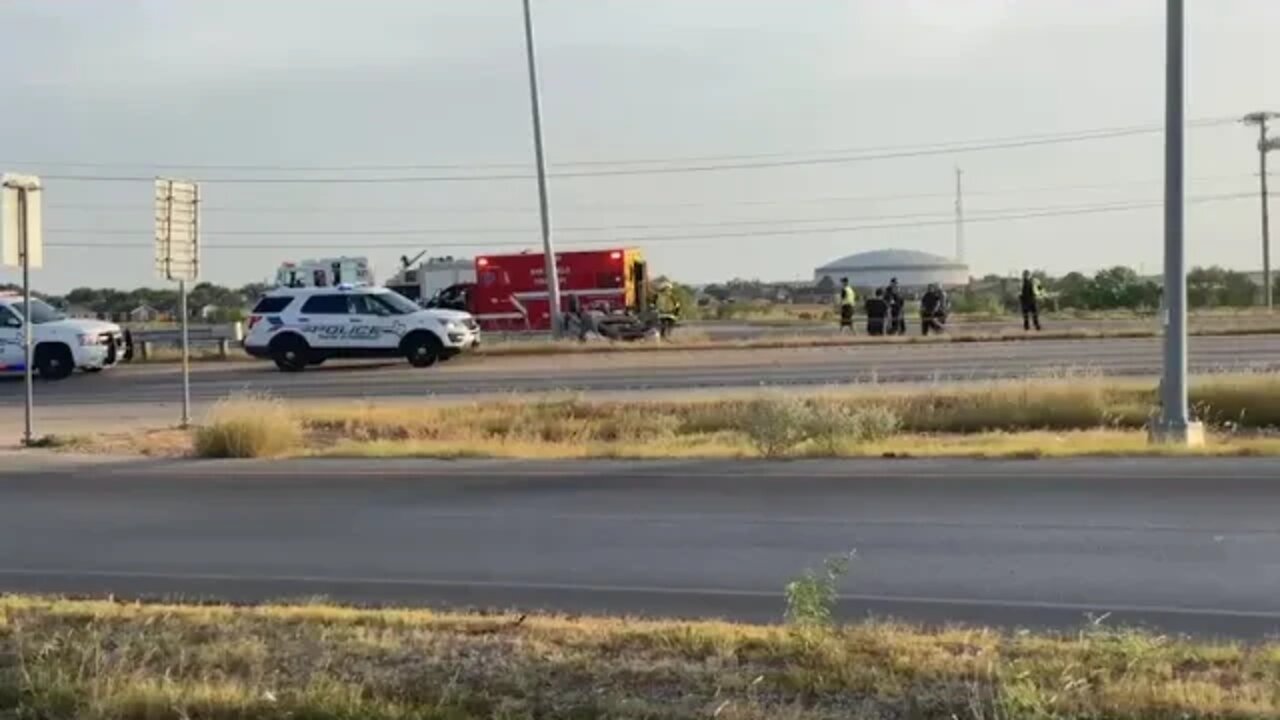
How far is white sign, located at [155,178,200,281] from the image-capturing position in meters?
20.9

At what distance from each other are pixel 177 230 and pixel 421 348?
47.1ft

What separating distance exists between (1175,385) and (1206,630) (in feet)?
29.8

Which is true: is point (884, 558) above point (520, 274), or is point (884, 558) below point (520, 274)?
below

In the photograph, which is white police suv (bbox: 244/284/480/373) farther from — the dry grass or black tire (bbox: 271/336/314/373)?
the dry grass

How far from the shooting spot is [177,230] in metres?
21.2

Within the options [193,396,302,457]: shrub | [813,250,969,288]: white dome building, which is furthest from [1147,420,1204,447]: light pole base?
[813,250,969,288]: white dome building

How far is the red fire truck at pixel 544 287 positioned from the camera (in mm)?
48188

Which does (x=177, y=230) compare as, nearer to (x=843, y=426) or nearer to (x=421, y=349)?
(x=843, y=426)

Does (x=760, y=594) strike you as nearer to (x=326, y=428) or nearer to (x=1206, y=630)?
(x=1206, y=630)

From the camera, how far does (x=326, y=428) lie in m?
22.1

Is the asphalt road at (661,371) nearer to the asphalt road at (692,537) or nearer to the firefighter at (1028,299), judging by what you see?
the firefighter at (1028,299)

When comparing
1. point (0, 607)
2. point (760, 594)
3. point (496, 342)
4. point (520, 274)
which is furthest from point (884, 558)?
point (520, 274)

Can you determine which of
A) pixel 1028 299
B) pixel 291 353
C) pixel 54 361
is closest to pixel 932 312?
pixel 1028 299

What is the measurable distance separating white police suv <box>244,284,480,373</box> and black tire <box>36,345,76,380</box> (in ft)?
13.8
